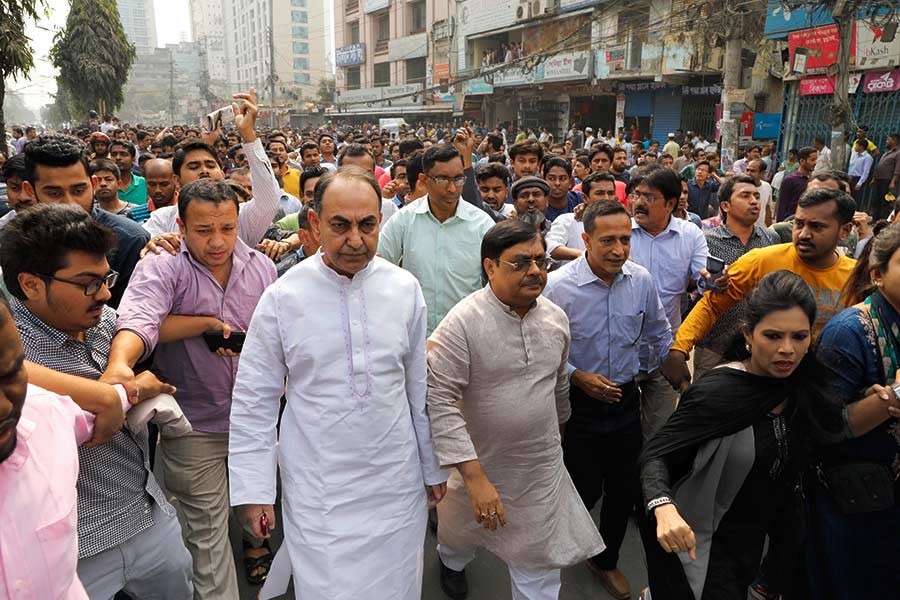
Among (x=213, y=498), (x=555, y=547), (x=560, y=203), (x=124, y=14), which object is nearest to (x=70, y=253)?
(x=213, y=498)

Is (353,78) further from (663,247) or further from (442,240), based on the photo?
(663,247)

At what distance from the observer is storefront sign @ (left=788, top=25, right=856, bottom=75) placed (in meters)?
12.4

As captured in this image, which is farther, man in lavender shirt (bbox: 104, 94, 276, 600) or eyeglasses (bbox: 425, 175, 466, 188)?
eyeglasses (bbox: 425, 175, 466, 188)

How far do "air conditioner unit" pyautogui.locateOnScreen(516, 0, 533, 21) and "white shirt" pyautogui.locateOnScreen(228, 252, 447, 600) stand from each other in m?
27.0

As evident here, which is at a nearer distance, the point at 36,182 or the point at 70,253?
the point at 70,253

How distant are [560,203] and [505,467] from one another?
293 centimetres

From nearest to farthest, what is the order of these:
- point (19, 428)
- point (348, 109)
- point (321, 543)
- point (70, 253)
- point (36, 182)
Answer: point (19, 428)
point (70, 253)
point (321, 543)
point (36, 182)
point (348, 109)

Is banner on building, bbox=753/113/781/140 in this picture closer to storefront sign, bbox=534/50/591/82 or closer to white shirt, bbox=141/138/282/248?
storefront sign, bbox=534/50/591/82

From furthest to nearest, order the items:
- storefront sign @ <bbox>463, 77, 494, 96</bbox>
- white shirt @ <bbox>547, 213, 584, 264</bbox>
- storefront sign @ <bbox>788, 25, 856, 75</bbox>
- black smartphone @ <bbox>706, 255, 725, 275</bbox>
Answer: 1. storefront sign @ <bbox>463, 77, 494, 96</bbox>
2. storefront sign @ <bbox>788, 25, 856, 75</bbox>
3. white shirt @ <bbox>547, 213, 584, 264</bbox>
4. black smartphone @ <bbox>706, 255, 725, 275</bbox>

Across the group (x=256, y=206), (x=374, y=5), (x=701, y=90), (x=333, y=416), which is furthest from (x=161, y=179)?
(x=374, y=5)

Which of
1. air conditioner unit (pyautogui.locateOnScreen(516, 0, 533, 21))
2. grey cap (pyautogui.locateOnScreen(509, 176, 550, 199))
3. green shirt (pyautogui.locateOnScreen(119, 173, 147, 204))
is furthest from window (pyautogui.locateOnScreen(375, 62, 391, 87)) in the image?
grey cap (pyautogui.locateOnScreen(509, 176, 550, 199))

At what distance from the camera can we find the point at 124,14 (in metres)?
147

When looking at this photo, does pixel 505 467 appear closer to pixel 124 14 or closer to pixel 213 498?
pixel 213 498

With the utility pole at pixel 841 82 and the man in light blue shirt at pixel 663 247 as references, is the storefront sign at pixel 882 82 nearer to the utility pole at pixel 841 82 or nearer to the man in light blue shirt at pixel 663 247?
the utility pole at pixel 841 82
